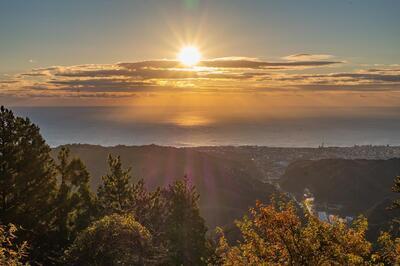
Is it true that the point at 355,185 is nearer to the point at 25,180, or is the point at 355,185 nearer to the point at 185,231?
the point at 185,231

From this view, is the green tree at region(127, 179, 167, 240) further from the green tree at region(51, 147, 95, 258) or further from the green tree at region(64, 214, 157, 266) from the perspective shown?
the green tree at region(64, 214, 157, 266)

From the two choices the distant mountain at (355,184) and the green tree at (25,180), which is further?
the distant mountain at (355,184)

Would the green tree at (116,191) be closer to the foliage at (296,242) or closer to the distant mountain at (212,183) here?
the foliage at (296,242)

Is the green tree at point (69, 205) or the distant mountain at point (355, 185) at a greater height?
the distant mountain at point (355, 185)

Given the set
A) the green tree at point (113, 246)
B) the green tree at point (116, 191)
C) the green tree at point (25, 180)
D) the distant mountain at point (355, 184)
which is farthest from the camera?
the distant mountain at point (355, 184)

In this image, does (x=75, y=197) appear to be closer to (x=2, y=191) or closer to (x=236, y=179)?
(x=2, y=191)

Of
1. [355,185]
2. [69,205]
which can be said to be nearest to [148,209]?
[69,205]

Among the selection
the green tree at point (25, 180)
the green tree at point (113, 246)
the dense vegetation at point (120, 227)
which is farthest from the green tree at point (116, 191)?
the green tree at point (113, 246)

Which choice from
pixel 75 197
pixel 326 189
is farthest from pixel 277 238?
pixel 326 189
